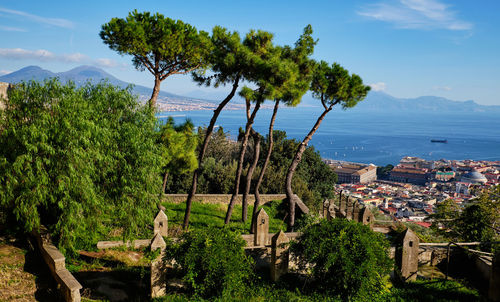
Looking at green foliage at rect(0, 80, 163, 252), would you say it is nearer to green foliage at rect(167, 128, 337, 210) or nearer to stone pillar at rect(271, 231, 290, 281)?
stone pillar at rect(271, 231, 290, 281)

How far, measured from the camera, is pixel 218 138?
33469mm

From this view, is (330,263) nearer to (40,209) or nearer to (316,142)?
(40,209)

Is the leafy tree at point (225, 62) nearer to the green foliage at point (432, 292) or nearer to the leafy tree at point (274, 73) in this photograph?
the leafy tree at point (274, 73)

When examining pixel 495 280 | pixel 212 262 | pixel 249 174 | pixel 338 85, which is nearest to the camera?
pixel 212 262

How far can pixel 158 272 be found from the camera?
769 centimetres

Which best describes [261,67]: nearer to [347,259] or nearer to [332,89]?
[332,89]

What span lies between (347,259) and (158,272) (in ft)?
14.2

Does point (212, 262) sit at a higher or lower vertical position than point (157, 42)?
lower

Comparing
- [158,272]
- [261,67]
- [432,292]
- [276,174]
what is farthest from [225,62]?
[276,174]

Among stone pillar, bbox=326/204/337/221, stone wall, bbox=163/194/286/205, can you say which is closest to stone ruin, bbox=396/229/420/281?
stone pillar, bbox=326/204/337/221

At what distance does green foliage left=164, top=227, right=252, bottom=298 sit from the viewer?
6.88 metres

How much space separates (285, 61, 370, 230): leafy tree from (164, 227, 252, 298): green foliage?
7205 millimetres

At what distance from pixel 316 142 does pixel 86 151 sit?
410 ft

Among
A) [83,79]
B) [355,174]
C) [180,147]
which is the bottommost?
[355,174]
